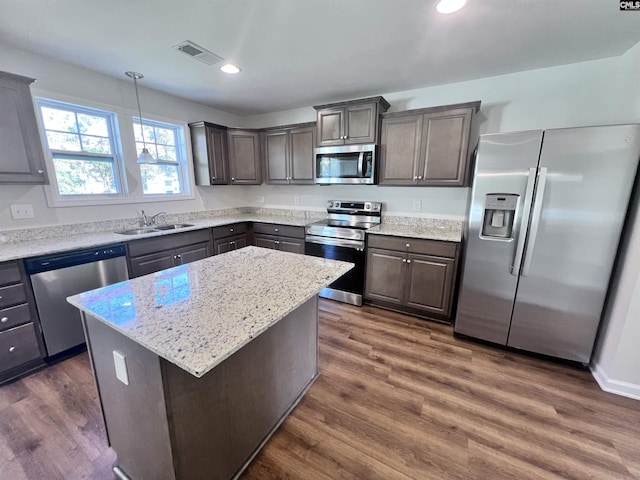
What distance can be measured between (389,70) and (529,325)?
262 cm

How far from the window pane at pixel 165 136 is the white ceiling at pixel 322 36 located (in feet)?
2.43

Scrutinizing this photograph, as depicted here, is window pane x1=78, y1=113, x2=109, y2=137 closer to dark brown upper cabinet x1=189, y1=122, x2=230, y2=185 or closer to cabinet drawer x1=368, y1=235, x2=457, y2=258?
dark brown upper cabinet x1=189, y1=122, x2=230, y2=185

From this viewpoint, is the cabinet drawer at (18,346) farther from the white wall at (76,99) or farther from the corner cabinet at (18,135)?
the corner cabinet at (18,135)

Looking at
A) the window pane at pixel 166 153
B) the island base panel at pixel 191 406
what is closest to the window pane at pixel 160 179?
the window pane at pixel 166 153

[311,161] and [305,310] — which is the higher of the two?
[311,161]

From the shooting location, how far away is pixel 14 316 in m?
1.92

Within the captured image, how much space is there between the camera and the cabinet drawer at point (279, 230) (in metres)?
3.47

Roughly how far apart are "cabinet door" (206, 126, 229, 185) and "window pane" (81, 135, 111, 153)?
1.10 m

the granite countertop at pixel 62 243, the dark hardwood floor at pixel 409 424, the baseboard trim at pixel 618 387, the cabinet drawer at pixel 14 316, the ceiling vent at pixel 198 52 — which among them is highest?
the ceiling vent at pixel 198 52

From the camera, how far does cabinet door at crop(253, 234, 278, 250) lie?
371 centimetres

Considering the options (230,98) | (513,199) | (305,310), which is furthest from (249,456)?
(230,98)

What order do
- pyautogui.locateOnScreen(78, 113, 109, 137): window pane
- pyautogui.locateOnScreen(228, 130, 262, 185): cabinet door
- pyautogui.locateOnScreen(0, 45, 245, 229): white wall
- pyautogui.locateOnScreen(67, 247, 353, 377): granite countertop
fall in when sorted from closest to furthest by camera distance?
pyautogui.locateOnScreen(67, 247, 353, 377): granite countertop → pyautogui.locateOnScreen(0, 45, 245, 229): white wall → pyautogui.locateOnScreen(78, 113, 109, 137): window pane → pyautogui.locateOnScreen(228, 130, 262, 185): cabinet door

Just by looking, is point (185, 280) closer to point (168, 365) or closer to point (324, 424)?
point (168, 365)

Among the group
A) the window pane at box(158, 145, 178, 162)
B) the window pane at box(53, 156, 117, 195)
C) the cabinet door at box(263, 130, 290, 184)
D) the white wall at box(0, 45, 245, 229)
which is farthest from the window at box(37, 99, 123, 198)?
the cabinet door at box(263, 130, 290, 184)
